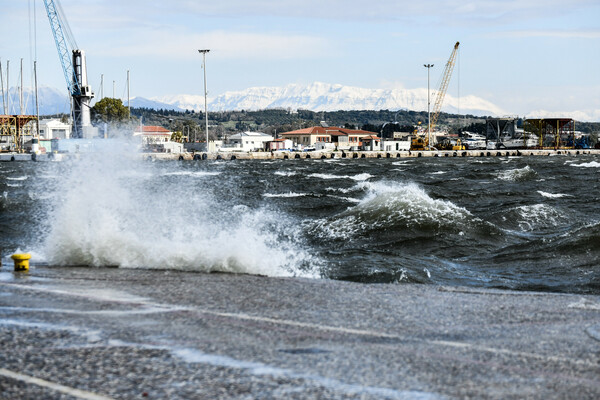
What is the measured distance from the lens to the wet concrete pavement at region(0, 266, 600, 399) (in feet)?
17.4

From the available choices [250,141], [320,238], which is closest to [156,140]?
[250,141]

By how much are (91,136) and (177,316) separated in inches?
4547

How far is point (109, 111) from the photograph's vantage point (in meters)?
144

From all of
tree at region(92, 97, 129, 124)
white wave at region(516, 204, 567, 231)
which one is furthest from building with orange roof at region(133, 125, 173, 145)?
white wave at region(516, 204, 567, 231)

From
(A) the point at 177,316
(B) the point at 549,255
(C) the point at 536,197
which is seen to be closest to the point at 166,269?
(A) the point at 177,316

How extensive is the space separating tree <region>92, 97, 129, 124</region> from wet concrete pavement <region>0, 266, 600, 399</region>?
137 m

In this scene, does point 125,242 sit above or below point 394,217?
above

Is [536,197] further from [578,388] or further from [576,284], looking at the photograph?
[578,388]

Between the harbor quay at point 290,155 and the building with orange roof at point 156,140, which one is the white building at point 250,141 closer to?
the building with orange roof at point 156,140

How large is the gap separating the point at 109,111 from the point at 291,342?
470 ft

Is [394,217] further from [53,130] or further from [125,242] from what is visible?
[53,130]

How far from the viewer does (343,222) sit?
21609 millimetres

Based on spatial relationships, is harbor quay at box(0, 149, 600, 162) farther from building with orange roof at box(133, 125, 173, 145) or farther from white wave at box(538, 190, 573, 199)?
white wave at box(538, 190, 573, 199)

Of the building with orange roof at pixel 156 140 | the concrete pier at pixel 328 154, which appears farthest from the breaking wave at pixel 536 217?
the building with orange roof at pixel 156 140
